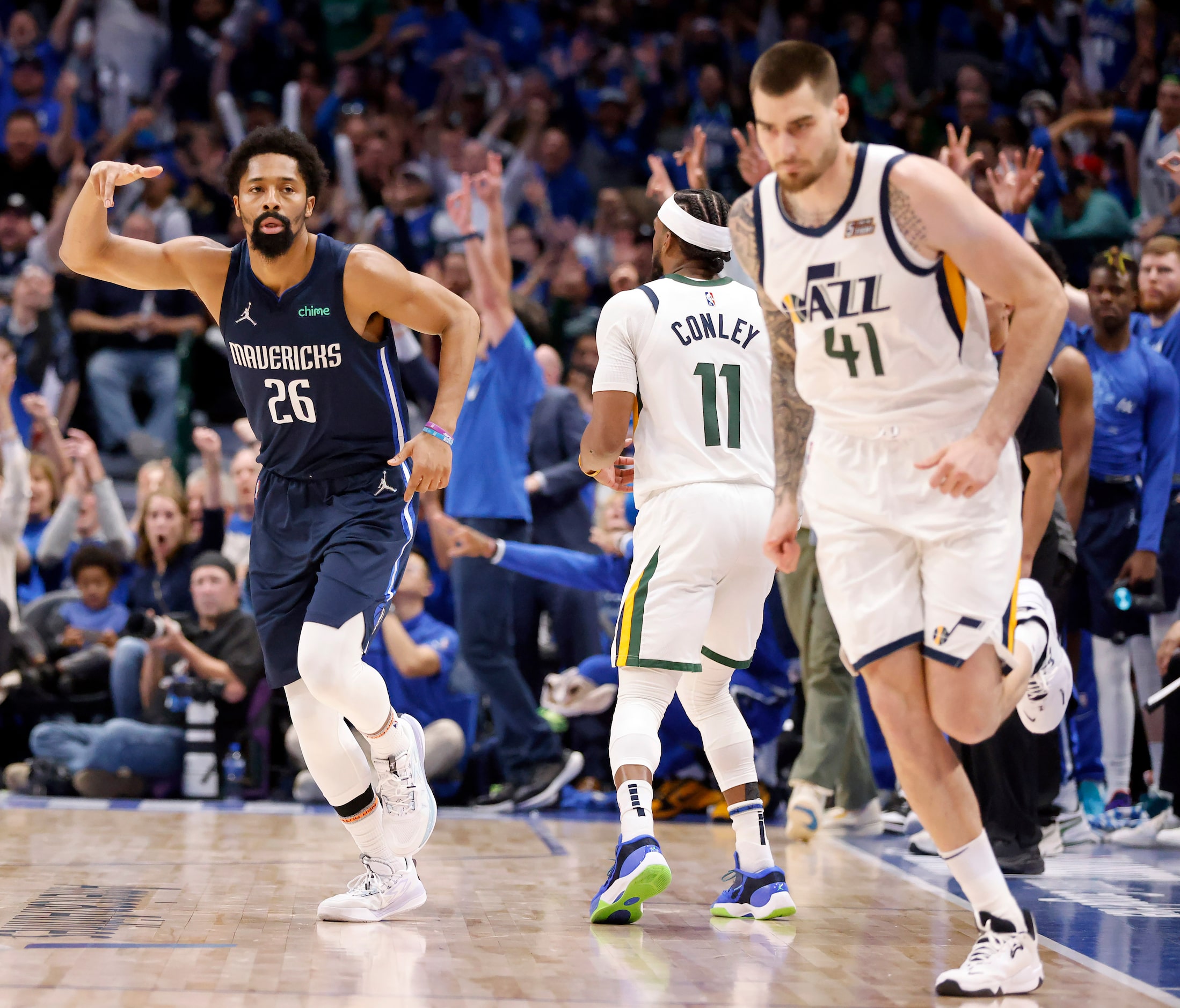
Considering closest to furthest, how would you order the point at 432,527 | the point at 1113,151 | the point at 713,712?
the point at 713,712, the point at 432,527, the point at 1113,151

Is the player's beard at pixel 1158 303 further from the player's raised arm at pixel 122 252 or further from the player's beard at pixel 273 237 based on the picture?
the player's raised arm at pixel 122 252

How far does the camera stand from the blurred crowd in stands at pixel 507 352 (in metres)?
6.69

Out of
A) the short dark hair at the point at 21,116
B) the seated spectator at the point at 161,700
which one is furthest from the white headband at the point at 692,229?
the short dark hair at the point at 21,116

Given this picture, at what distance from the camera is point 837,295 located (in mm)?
3438

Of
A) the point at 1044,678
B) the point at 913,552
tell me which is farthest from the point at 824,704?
the point at 913,552

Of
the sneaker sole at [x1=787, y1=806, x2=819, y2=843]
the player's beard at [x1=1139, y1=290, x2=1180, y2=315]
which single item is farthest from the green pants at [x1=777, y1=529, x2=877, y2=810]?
the player's beard at [x1=1139, y1=290, x2=1180, y2=315]

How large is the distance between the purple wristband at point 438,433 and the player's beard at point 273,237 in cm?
72

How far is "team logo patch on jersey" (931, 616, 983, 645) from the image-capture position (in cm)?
338

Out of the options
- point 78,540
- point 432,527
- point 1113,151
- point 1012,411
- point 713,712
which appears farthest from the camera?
point 1113,151

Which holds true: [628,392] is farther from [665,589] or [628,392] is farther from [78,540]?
[78,540]

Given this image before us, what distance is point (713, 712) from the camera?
4.68 m

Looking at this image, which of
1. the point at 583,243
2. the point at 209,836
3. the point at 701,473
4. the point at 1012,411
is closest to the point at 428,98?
the point at 583,243

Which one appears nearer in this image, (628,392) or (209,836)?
(628,392)

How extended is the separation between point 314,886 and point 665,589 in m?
1.65
